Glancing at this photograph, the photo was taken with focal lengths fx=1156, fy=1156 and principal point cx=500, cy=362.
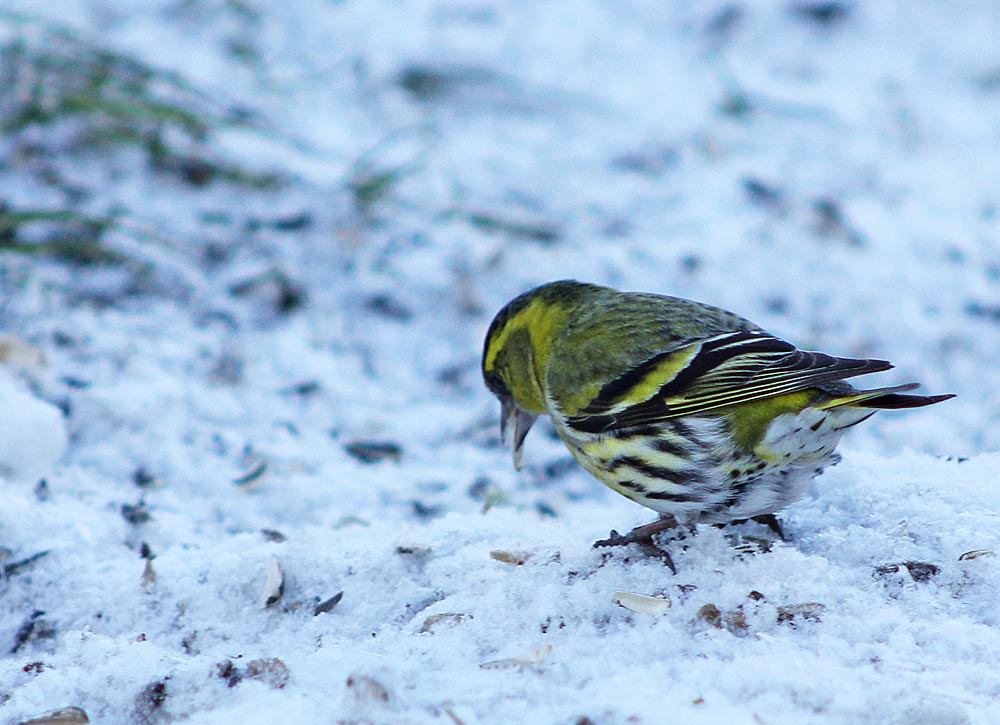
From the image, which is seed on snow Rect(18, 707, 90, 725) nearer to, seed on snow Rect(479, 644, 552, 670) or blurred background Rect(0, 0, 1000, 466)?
seed on snow Rect(479, 644, 552, 670)

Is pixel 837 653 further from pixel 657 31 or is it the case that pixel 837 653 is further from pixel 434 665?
pixel 657 31

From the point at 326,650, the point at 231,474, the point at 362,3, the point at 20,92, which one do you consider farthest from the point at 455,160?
the point at 326,650

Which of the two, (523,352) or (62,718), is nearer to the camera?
(62,718)

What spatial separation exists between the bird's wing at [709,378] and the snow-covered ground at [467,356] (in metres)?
0.30

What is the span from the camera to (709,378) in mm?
2555

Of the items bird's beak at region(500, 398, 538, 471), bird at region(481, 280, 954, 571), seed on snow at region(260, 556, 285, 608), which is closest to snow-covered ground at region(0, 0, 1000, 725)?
seed on snow at region(260, 556, 285, 608)

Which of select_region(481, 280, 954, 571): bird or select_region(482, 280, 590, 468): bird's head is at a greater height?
select_region(481, 280, 954, 571): bird

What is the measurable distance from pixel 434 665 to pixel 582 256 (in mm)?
3042

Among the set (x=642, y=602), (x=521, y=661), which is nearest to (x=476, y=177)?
(x=642, y=602)

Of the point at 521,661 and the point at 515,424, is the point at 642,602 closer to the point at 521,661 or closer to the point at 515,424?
the point at 521,661

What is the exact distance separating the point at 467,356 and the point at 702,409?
6.80 ft

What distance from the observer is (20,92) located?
189 inches

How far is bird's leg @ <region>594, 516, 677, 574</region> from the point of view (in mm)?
2471

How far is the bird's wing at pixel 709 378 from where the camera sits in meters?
2.44
